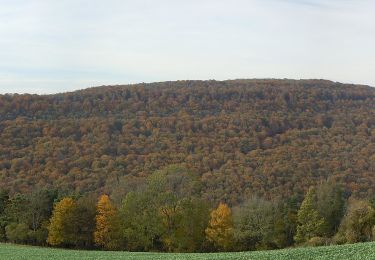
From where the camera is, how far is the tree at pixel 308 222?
45906 millimetres

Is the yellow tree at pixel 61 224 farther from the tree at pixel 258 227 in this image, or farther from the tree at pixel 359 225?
the tree at pixel 359 225

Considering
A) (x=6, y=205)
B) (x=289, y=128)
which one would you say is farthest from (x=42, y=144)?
(x=289, y=128)

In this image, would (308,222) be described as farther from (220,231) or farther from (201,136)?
(201,136)

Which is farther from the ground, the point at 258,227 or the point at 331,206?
the point at 331,206

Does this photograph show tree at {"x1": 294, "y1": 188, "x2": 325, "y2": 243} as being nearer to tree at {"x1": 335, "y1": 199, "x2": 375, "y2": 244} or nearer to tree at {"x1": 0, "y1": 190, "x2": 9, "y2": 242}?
tree at {"x1": 335, "y1": 199, "x2": 375, "y2": 244}

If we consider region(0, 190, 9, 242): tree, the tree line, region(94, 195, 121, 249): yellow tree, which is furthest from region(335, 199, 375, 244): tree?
region(0, 190, 9, 242): tree

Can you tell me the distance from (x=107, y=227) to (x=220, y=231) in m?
9.74

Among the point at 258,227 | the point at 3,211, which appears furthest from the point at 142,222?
the point at 3,211

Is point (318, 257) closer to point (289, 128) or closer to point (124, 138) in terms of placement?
point (124, 138)

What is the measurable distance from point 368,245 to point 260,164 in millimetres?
53059

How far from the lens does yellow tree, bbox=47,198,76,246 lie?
46.4 m

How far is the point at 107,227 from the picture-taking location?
46.9m

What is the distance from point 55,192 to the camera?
5194 cm

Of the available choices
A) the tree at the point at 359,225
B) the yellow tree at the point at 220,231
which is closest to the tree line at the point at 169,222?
the yellow tree at the point at 220,231
